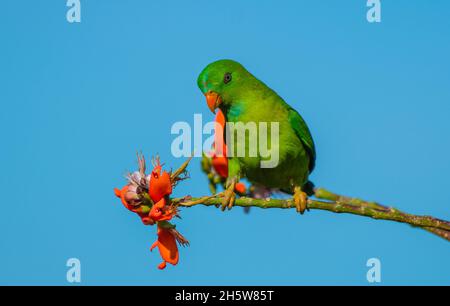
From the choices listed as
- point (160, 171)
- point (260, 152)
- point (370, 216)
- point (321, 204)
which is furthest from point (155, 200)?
point (260, 152)

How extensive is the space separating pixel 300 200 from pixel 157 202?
1.86m

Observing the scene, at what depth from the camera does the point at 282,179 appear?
6328 millimetres

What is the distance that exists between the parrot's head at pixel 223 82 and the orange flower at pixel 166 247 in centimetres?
260

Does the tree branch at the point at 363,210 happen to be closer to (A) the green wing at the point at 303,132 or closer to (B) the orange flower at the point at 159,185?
(B) the orange flower at the point at 159,185

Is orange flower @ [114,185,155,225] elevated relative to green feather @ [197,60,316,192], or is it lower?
lower

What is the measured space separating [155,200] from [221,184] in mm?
1748

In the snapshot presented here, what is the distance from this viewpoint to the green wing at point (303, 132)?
21.9 feet

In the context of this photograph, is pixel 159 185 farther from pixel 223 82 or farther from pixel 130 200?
pixel 223 82

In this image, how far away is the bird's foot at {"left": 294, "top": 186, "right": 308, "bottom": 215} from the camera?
4571 millimetres

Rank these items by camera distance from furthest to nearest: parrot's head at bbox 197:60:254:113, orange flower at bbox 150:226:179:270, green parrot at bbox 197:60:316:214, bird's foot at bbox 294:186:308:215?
green parrot at bbox 197:60:316:214 → parrot's head at bbox 197:60:254:113 → bird's foot at bbox 294:186:308:215 → orange flower at bbox 150:226:179:270

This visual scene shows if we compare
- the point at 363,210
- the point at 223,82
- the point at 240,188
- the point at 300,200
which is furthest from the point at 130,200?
the point at 223,82

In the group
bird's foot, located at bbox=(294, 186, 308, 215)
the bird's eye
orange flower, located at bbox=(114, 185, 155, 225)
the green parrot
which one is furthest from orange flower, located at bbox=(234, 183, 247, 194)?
orange flower, located at bbox=(114, 185, 155, 225)

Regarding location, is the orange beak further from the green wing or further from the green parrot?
the green wing

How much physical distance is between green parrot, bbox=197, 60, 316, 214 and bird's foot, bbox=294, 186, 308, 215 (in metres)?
0.08
